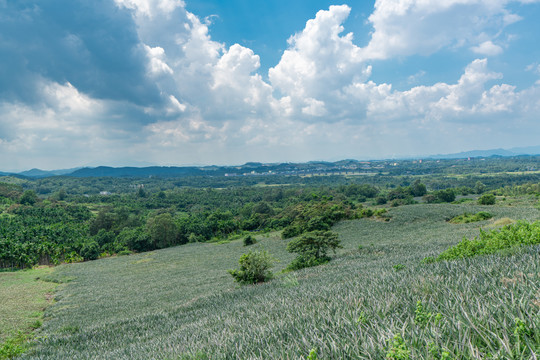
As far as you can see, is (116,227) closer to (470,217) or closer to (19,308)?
(19,308)

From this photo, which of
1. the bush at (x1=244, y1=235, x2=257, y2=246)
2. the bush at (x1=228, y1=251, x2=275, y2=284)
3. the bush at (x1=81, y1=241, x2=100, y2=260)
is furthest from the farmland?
the bush at (x1=244, y1=235, x2=257, y2=246)

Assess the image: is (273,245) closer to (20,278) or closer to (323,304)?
(20,278)

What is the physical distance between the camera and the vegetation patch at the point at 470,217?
134ft

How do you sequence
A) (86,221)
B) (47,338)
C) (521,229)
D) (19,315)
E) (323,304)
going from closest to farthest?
1. (323,304)
2. (521,229)
3. (47,338)
4. (19,315)
5. (86,221)

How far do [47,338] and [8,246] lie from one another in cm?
6498

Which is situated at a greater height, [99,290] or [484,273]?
[484,273]

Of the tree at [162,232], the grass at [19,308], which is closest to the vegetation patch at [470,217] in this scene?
the grass at [19,308]

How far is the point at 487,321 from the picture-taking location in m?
2.36

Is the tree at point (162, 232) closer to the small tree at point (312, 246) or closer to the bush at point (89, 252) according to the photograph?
the bush at point (89, 252)

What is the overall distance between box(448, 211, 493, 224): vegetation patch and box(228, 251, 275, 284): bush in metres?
39.3

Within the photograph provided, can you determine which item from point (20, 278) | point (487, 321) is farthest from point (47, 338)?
point (20, 278)

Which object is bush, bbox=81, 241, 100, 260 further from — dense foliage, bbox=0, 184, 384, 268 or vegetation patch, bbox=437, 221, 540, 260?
vegetation patch, bbox=437, 221, 540, 260

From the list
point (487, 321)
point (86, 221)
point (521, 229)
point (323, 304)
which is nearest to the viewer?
point (487, 321)

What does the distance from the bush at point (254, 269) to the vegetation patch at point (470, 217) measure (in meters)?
39.3
